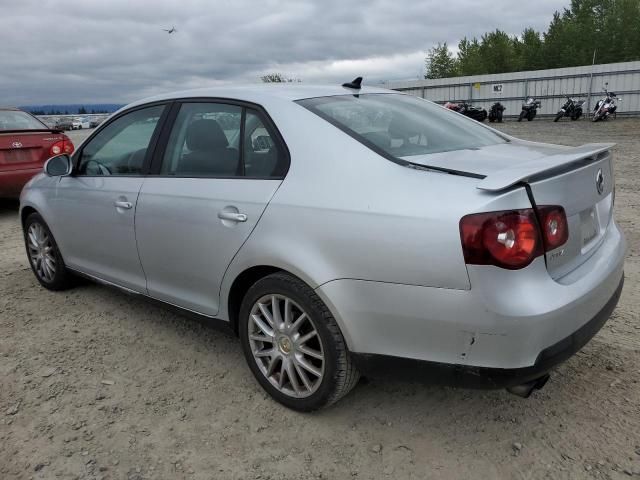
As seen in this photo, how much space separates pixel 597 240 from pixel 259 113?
5.78 ft

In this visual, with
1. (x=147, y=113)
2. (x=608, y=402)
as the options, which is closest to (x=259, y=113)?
(x=147, y=113)

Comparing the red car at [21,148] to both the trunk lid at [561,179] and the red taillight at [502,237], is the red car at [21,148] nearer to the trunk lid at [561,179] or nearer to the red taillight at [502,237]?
the trunk lid at [561,179]

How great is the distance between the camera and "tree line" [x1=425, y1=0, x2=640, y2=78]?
182 feet

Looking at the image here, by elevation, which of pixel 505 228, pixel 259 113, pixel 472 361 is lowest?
pixel 472 361

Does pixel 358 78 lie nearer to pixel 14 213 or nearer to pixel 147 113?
pixel 147 113

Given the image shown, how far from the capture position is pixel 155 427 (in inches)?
106

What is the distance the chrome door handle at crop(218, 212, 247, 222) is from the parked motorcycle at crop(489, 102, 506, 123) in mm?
25482

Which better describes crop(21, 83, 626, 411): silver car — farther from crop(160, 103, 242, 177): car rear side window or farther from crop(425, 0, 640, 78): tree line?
crop(425, 0, 640, 78): tree line

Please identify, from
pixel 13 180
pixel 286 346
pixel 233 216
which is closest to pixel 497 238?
pixel 286 346

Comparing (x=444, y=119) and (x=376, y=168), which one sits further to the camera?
(x=444, y=119)

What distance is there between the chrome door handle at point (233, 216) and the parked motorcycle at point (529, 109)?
24.7m

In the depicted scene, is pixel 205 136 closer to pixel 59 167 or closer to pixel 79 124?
pixel 59 167

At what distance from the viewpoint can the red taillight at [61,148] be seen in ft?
25.7

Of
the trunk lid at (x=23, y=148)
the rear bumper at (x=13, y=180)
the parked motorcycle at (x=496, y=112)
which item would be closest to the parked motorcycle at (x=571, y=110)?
the parked motorcycle at (x=496, y=112)
